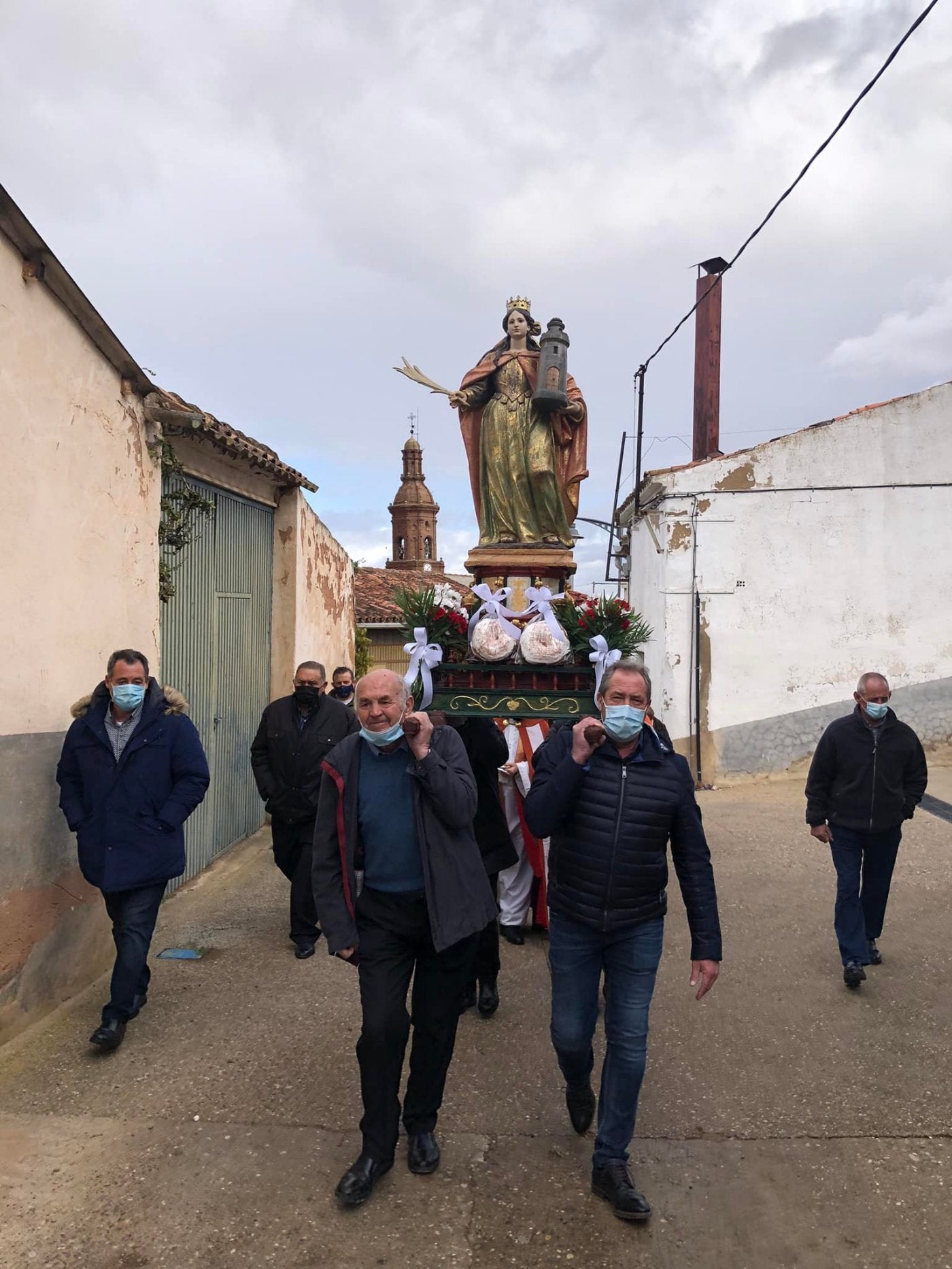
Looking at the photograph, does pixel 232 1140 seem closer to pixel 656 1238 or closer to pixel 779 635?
pixel 656 1238

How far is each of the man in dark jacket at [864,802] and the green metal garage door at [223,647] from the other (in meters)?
4.45

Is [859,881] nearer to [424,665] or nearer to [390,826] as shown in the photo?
[424,665]

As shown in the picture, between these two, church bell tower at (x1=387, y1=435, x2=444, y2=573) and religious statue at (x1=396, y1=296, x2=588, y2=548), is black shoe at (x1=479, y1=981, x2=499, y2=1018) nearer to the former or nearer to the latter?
Answer: religious statue at (x1=396, y1=296, x2=588, y2=548)

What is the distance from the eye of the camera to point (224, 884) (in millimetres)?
7344

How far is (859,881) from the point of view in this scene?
5230 mm

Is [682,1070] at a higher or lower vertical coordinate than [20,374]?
lower

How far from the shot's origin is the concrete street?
2953 millimetres

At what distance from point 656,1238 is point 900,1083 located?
1.56m

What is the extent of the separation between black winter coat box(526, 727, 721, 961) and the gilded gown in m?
3.30

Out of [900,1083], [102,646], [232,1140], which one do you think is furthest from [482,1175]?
[102,646]

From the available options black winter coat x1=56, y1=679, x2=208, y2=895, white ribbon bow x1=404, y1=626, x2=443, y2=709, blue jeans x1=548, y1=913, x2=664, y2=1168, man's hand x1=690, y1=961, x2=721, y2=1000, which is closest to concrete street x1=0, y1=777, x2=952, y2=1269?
blue jeans x1=548, y1=913, x2=664, y2=1168

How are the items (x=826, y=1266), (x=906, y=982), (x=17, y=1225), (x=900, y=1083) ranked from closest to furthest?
(x=826, y=1266) < (x=17, y=1225) < (x=900, y=1083) < (x=906, y=982)

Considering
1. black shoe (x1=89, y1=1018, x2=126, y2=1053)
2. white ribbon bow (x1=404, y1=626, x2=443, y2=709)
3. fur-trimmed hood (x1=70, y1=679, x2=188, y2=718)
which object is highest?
white ribbon bow (x1=404, y1=626, x2=443, y2=709)

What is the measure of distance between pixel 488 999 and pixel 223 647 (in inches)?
177
